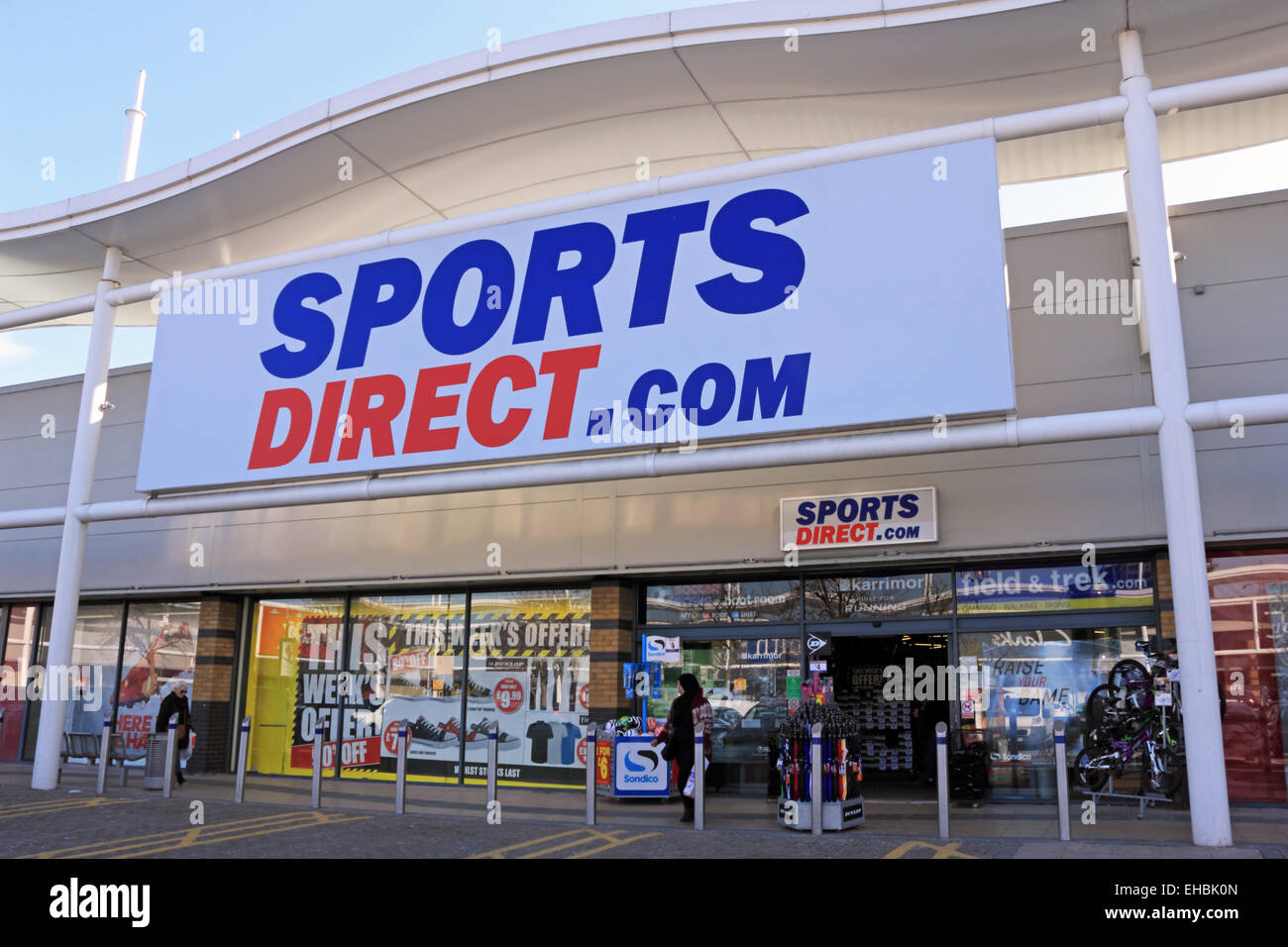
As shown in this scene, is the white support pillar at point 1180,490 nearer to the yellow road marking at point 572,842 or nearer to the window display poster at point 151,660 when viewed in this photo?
the yellow road marking at point 572,842

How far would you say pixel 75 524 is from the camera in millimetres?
14742

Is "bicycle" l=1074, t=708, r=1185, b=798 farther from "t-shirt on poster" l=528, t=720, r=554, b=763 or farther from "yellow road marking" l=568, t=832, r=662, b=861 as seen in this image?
"t-shirt on poster" l=528, t=720, r=554, b=763

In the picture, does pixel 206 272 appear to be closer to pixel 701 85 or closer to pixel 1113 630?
pixel 701 85

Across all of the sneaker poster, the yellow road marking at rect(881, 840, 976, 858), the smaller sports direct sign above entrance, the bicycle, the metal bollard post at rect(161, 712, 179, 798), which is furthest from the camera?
the sneaker poster

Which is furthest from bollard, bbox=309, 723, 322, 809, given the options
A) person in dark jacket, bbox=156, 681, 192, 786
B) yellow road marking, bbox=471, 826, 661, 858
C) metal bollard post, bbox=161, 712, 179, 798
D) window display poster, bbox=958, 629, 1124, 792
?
window display poster, bbox=958, 629, 1124, 792

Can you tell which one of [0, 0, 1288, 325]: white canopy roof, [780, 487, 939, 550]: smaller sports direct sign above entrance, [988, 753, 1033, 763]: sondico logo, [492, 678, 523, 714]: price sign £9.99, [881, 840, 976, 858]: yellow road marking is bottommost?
[881, 840, 976, 858]: yellow road marking

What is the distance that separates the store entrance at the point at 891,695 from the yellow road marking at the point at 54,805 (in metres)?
9.19

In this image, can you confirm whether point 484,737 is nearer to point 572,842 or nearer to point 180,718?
point 180,718

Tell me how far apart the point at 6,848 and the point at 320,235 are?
33.6 feet

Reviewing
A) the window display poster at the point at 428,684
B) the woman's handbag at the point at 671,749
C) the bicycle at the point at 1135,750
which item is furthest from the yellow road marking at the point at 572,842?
the bicycle at the point at 1135,750

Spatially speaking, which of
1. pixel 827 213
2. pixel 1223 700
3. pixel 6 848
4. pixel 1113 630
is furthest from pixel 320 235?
pixel 1223 700

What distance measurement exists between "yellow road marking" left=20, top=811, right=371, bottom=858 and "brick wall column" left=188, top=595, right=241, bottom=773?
605 cm

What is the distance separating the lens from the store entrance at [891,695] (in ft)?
47.5

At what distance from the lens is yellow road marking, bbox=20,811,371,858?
28.5 ft
